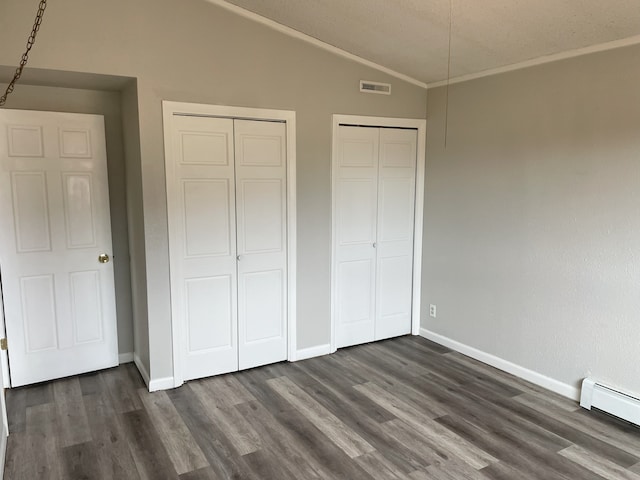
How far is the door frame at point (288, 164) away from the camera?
3344mm

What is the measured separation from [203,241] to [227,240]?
19 cm

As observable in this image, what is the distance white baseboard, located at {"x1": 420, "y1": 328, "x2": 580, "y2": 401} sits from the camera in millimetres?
3434

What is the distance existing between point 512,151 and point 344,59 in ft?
5.28

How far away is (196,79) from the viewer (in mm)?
3387

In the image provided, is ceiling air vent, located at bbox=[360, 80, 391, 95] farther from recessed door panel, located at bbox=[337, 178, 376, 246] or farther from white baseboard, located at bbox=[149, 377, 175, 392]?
white baseboard, located at bbox=[149, 377, 175, 392]

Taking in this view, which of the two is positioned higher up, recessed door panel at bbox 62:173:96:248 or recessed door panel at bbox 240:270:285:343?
recessed door panel at bbox 62:173:96:248

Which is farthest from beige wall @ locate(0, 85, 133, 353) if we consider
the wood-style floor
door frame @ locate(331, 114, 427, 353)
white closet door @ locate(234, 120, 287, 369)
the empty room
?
door frame @ locate(331, 114, 427, 353)

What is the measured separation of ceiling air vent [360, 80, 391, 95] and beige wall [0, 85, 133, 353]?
2076mm

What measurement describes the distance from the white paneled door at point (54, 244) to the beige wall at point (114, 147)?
0.09 meters

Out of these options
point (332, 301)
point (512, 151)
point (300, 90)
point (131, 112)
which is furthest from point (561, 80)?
point (131, 112)

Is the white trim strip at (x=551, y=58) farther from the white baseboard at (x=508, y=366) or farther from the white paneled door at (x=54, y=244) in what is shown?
the white paneled door at (x=54, y=244)

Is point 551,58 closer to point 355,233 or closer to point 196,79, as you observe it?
point 355,233

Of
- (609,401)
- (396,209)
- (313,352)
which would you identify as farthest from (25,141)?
(609,401)

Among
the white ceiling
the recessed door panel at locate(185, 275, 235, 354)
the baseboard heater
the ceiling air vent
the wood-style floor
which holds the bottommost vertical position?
the wood-style floor
